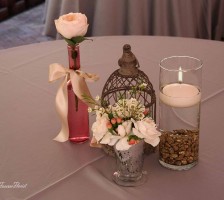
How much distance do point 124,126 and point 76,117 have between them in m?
0.23

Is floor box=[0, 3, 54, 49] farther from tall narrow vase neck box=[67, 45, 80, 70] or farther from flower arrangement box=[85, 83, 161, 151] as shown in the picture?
flower arrangement box=[85, 83, 161, 151]

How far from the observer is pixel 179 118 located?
875 millimetres

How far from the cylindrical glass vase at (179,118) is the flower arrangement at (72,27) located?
180 millimetres

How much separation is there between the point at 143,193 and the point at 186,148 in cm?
12

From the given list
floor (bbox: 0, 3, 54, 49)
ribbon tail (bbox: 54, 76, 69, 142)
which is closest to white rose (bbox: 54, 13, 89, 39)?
ribbon tail (bbox: 54, 76, 69, 142)

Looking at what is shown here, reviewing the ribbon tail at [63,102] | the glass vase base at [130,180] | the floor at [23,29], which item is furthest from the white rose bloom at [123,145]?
the floor at [23,29]

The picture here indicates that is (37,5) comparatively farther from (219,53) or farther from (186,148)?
(186,148)

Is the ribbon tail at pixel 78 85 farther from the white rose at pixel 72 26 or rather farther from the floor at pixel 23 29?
the floor at pixel 23 29

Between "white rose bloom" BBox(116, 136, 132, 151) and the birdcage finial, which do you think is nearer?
"white rose bloom" BBox(116, 136, 132, 151)

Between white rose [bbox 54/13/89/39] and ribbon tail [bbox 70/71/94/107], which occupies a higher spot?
white rose [bbox 54/13/89/39]

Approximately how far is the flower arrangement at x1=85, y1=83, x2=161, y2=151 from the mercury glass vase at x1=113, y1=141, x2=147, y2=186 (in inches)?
1.5

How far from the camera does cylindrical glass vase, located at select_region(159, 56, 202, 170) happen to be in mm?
889

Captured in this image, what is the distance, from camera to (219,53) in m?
1.48

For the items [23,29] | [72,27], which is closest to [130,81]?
[72,27]
